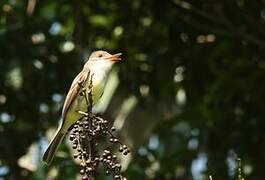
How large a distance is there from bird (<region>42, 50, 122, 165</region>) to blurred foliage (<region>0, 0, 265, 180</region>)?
7.64 ft

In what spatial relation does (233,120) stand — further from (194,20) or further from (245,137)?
(194,20)

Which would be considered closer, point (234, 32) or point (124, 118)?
point (234, 32)

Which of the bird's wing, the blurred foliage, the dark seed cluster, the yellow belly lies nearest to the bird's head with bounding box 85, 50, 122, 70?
the yellow belly

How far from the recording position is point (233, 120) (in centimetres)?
895

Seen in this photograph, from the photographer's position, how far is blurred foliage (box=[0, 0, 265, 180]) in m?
8.66

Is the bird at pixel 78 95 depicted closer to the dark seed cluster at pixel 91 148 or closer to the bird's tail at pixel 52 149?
the bird's tail at pixel 52 149

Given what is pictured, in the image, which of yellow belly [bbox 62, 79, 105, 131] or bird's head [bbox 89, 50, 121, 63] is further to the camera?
bird's head [bbox 89, 50, 121, 63]

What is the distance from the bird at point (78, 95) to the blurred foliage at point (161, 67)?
7.64 ft

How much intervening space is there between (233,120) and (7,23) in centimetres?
239

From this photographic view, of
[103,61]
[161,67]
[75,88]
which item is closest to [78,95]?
[75,88]

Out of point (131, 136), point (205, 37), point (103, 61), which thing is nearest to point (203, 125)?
point (205, 37)

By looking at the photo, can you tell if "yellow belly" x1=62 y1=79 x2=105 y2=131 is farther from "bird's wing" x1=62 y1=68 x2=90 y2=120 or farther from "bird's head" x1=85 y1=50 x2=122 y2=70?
"bird's head" x1=85 y1=50 x2=122 y2=70

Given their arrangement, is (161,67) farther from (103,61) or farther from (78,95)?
(78,95)

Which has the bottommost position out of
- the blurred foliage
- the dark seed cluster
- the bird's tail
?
the blurred foliage
